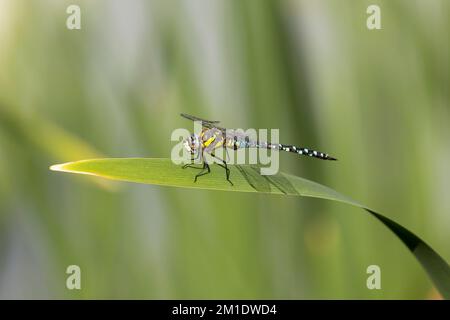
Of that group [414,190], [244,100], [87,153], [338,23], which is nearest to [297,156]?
[244,100]

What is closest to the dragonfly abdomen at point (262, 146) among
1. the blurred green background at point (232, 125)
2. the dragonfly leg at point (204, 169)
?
the blurred green background at point (232, 125)

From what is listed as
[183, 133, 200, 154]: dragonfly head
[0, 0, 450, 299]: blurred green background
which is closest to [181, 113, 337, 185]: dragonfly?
[183, 133, 200, 154]: dragonfly head

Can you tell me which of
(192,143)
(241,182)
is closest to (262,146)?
(192,143)

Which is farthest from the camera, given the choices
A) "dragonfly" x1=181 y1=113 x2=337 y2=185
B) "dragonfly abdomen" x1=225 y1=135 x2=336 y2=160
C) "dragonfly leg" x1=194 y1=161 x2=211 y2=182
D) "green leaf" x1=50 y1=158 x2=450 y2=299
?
"dragonfly abdomen" x1=225 y1=135 x2=336 y2=160

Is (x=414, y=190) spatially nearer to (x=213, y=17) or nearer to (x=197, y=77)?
(x=197, y=77)

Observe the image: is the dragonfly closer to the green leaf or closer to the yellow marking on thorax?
the yellow marking on thorax

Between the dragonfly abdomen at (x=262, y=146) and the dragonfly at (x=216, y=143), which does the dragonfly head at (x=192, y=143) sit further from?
the dragonfly abdomen at (x=262, y=146)
